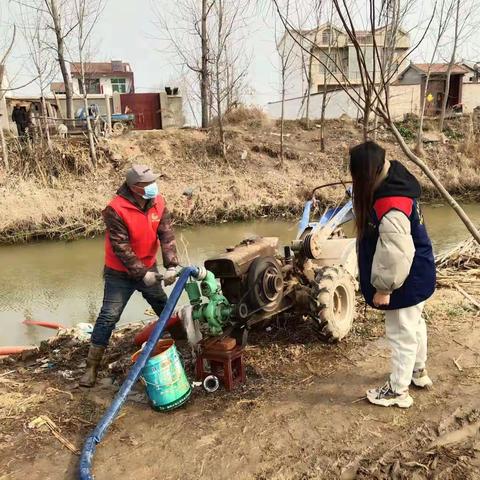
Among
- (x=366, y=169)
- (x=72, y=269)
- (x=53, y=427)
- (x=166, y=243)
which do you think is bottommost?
(x=72, y=269)

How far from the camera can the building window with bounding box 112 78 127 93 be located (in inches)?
2203

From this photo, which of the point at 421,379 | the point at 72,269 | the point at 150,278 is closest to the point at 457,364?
the point at 421,379

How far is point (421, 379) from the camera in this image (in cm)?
377

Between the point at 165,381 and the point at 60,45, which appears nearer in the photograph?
the point at 165,381

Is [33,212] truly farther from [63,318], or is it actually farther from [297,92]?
[297,92]

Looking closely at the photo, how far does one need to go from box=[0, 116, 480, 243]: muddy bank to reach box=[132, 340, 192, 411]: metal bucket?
12046 mm

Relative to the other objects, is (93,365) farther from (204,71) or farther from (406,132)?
(406,132)

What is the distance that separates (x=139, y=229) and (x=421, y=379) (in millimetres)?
2505

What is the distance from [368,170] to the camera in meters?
3.13

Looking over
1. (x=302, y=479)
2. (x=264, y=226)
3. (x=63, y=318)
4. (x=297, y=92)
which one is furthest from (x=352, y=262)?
(x=297, y=92)

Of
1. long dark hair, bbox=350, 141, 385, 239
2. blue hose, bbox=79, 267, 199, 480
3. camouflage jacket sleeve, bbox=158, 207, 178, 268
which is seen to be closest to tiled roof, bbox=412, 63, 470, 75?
camouflage jacket sleeve, bbox=158, 207, 178, 268

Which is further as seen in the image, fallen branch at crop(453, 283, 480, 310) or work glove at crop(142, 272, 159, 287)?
fallen branch at crop(453, 283, 480, 310)

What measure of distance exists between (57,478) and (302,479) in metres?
1.49

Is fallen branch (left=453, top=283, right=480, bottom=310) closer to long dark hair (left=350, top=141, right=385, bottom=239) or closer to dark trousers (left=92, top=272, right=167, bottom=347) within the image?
long dark hair (left=350, top=141, right=385, bottom=239)
